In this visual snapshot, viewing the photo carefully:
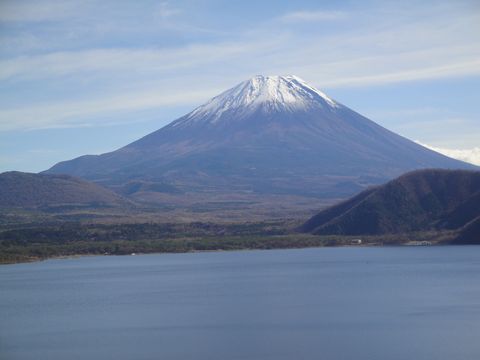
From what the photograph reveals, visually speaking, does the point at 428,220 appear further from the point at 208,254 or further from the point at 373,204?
the point at 208,254

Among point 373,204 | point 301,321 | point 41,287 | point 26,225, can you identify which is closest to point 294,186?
point 26,225

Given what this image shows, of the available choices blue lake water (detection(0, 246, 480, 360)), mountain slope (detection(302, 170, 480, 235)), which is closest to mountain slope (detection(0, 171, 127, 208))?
mountain slope (detection(302, 170, 480, 235))

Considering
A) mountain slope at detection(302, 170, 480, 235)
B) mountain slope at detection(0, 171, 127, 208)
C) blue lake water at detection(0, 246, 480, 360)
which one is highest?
mountain slope at detection(0, 171, 127, 208)

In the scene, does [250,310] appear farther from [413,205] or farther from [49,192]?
[49,192]

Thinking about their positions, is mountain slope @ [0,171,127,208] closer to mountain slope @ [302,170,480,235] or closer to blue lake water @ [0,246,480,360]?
mountain slope @ [302,170,480,235]

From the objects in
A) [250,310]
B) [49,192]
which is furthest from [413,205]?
[49,192]

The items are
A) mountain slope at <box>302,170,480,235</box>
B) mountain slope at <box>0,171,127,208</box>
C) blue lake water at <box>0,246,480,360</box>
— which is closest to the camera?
blue lake water at <box>0,246,480,360</box>
